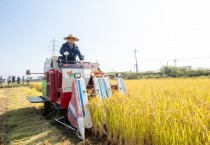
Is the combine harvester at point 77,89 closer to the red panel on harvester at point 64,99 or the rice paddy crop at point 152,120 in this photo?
the red panel on harvester at point 64,99

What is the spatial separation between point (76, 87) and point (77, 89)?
54 millimetres

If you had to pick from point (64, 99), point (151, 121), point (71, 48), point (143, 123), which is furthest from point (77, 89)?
point (71, 48)

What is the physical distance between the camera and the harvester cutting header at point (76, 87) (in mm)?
3598

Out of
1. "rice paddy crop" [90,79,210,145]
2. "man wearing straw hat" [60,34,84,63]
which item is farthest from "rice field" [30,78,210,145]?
"man wearing straw hat" [60,34,84,63]

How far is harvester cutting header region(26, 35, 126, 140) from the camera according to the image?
3598mm

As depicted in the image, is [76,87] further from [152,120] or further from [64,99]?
[152,120]

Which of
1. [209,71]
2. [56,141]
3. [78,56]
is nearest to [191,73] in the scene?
[209,71]

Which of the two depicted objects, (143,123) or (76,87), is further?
(76,87)

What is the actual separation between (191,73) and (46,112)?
34016 millimetres

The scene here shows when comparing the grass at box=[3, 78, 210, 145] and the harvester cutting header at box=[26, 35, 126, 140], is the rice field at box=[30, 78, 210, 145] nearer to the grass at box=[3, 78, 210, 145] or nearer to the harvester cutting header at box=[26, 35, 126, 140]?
the grass at box=[3, 78, 210, 145]

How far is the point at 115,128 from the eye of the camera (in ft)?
10.2

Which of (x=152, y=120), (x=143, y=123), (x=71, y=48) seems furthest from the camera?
(x=71, y=48)

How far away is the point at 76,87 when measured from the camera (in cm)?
377

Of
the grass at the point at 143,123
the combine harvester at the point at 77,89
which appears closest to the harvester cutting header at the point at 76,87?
the combine harvester at the point at 77,89
